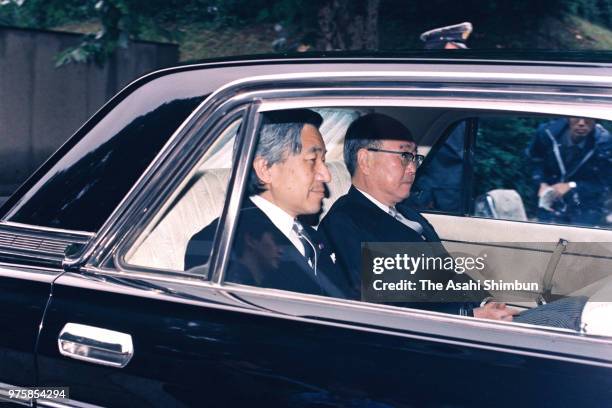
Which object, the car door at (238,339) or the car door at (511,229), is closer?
the car door at (238,339)

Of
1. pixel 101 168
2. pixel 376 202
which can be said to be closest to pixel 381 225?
pixel 376 202

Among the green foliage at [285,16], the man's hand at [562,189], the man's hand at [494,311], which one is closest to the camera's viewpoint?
the man's hand at [494,311]

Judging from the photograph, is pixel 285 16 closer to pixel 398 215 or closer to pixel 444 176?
pixel 444 176

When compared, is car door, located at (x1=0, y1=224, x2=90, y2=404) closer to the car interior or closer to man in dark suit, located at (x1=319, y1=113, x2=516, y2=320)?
the car interior

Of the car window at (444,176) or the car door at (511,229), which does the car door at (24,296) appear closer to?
the car door at (511,229)

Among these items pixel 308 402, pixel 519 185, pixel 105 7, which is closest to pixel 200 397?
pixel 308 402

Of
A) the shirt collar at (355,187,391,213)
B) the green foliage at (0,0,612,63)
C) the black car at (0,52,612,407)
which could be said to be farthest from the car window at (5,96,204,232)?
the green foliage at (0,0,612,63)

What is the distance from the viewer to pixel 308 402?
6.92 ft

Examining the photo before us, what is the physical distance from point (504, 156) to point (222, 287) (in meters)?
3.29

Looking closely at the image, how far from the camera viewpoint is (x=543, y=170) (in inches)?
215

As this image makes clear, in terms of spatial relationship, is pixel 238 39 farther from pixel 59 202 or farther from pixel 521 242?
pixel 59 202

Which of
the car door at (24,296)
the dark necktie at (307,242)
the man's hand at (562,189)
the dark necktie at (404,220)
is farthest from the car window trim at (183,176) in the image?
the man's hand at (562,189)

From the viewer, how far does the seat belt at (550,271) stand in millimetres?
3002

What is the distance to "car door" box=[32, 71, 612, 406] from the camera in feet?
6.55
